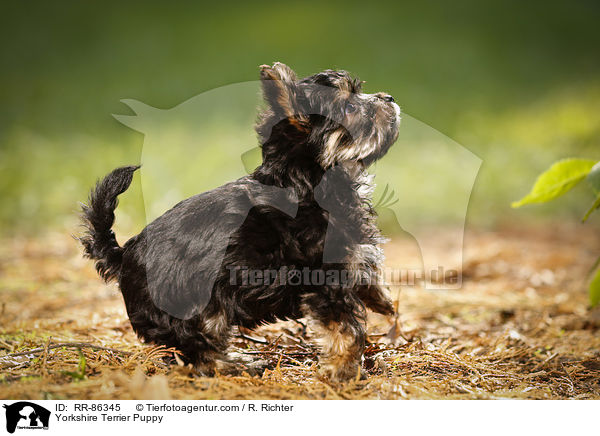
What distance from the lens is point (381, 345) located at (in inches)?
114

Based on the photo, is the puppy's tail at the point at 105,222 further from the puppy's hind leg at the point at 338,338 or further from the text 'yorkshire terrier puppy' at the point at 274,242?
the puppy's hind leg at the point at 338,338

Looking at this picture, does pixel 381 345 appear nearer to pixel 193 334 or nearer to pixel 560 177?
pixel 193 334

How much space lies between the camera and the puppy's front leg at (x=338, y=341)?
231 centimetres

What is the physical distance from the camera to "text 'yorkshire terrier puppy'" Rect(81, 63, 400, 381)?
7.69 ft

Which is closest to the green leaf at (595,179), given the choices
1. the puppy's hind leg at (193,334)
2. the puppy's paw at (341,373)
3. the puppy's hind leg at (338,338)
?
the puppy's hind leg at (338,338)

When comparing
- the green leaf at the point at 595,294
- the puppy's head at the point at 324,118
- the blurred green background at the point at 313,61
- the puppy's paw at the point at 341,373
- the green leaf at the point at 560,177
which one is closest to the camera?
the green leaf at the point at 595,294

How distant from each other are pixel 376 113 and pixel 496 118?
603 cm

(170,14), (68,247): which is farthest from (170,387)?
(170,14)

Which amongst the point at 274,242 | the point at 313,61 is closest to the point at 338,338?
the point at 274,242

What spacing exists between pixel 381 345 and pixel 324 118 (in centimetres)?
135
